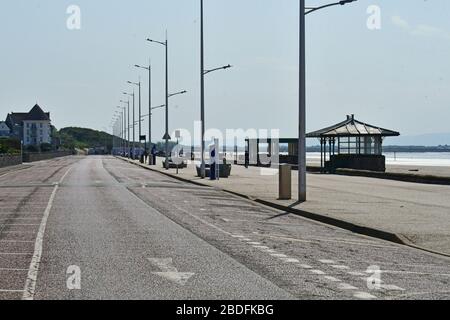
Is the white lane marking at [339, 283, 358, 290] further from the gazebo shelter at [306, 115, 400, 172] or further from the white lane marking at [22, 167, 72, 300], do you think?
the gazebo shelter at [306, 115, 400, 172]

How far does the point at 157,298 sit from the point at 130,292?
0.57m

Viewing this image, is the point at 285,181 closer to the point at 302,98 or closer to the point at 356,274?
the point at 302,98

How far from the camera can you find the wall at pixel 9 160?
259 ft

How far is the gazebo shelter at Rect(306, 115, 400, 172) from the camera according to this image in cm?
5053

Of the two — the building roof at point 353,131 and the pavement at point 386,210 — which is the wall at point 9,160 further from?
the pavement at point 386,210

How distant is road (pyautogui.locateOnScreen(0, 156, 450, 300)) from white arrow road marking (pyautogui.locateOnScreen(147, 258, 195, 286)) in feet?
0.05

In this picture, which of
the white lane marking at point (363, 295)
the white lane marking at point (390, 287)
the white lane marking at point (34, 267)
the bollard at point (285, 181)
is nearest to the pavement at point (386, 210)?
the bollard at point (285, 181)

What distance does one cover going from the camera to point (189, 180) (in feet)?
153

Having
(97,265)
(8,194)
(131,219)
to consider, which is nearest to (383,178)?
(8,194)

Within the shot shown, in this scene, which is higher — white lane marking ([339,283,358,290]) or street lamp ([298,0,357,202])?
street lamp ([298,0,357,202])

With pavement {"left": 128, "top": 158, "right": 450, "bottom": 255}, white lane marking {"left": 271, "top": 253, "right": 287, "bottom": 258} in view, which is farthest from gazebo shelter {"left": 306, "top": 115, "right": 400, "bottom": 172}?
white lane marking {"left": 271, "top": 253, "right": 287, "bottom": 258}

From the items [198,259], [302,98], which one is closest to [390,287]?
[198,259]
